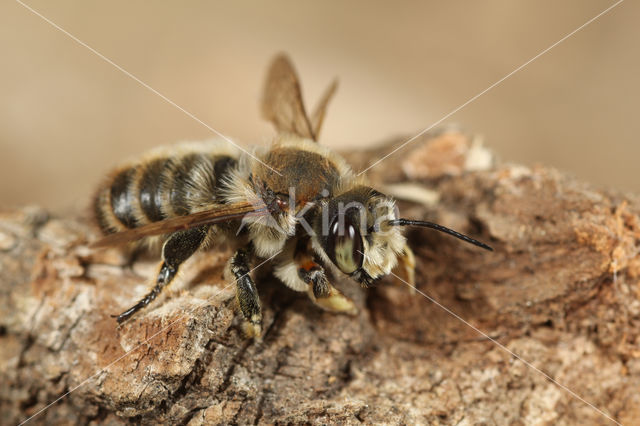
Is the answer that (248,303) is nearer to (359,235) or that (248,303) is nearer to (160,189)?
(359,235)

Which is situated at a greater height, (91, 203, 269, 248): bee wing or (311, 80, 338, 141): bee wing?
(311, 80, 338, 141): bee wing

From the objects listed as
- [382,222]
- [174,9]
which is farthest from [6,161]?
[382,222]

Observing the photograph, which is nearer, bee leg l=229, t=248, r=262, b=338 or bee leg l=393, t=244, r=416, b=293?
bee leg l=229, t=248, r=262, b=338

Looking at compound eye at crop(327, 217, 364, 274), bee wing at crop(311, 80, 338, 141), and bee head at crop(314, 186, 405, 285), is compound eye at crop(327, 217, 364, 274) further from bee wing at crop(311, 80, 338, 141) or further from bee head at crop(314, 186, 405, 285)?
bee wing at crop(311, 80, 338, 141)

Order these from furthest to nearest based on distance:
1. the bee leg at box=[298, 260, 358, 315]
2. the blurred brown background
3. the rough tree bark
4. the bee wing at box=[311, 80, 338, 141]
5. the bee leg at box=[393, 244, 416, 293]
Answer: the blurred brown background, the bee wing at box=[311, 80, 338, 141], the bee leg at box=[393, 244, 416, 293], the bee leg at box=[298, 260, 358, 315], the rough tree bark

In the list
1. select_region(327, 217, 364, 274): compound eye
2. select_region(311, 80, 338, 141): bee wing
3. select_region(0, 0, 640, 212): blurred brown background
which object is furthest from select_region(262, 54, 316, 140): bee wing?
select_region(0, 0, 640, 212): blurred brown background

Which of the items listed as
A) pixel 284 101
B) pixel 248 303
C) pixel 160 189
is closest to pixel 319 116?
pixel 284 101

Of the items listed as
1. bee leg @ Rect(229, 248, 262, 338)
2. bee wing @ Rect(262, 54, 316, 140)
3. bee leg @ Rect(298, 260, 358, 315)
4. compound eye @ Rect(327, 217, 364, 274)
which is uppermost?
bee wing @ Rect(262, 54, 316, 140)
